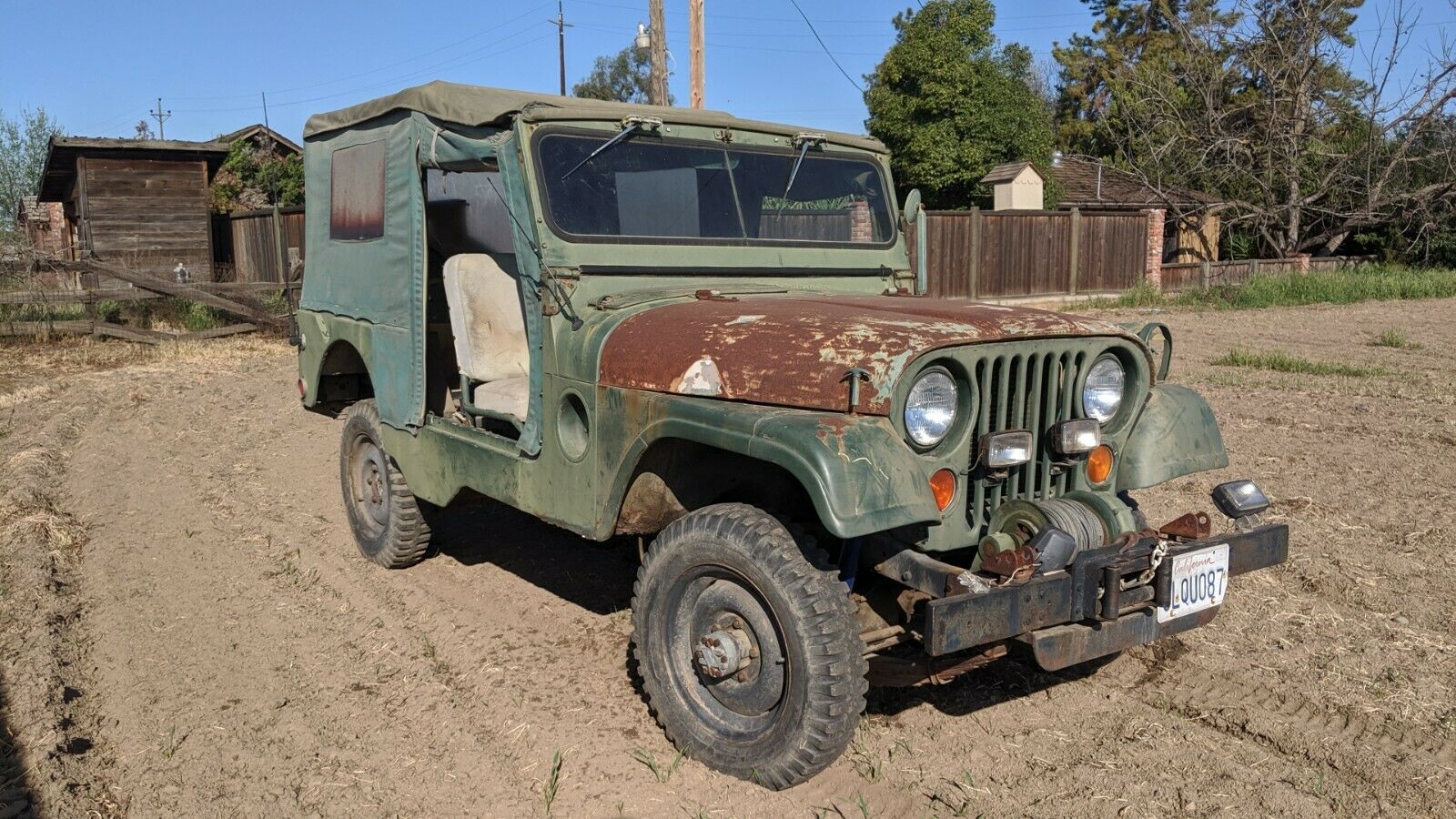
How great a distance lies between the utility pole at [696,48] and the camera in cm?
1262

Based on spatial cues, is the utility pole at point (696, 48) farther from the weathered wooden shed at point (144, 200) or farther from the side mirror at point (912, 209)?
the weathered wooden shed at point (144, 200)

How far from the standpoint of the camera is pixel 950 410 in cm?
337

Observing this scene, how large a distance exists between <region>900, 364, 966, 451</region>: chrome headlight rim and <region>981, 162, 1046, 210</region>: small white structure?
23370mm

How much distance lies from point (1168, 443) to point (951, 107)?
2541 cm

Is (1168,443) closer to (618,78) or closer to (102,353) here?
(102,353)

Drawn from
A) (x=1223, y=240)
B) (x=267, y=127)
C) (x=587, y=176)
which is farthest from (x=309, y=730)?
(x=1223, y=240)

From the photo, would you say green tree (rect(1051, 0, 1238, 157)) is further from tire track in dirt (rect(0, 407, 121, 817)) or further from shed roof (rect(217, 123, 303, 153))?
tire track in dirt (rect(0, 407, 121, 817))

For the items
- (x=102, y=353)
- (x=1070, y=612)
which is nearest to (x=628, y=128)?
(x=1070, y=612)

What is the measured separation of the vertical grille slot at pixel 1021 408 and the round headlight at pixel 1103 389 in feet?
0.34

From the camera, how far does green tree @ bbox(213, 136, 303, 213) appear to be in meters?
24.3

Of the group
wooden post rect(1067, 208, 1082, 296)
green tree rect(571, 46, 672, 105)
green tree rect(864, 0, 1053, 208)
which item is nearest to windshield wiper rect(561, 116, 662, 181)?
wooden post rect(1067, 208, 1082, 296)

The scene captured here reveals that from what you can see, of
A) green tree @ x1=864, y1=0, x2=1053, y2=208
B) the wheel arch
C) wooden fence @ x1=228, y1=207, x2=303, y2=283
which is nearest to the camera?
the wheel arch

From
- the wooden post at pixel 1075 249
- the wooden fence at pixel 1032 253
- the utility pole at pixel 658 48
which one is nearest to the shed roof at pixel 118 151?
the utility pole at pixel 658 48

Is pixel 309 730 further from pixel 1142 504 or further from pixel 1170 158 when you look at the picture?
pixel 1170 158
